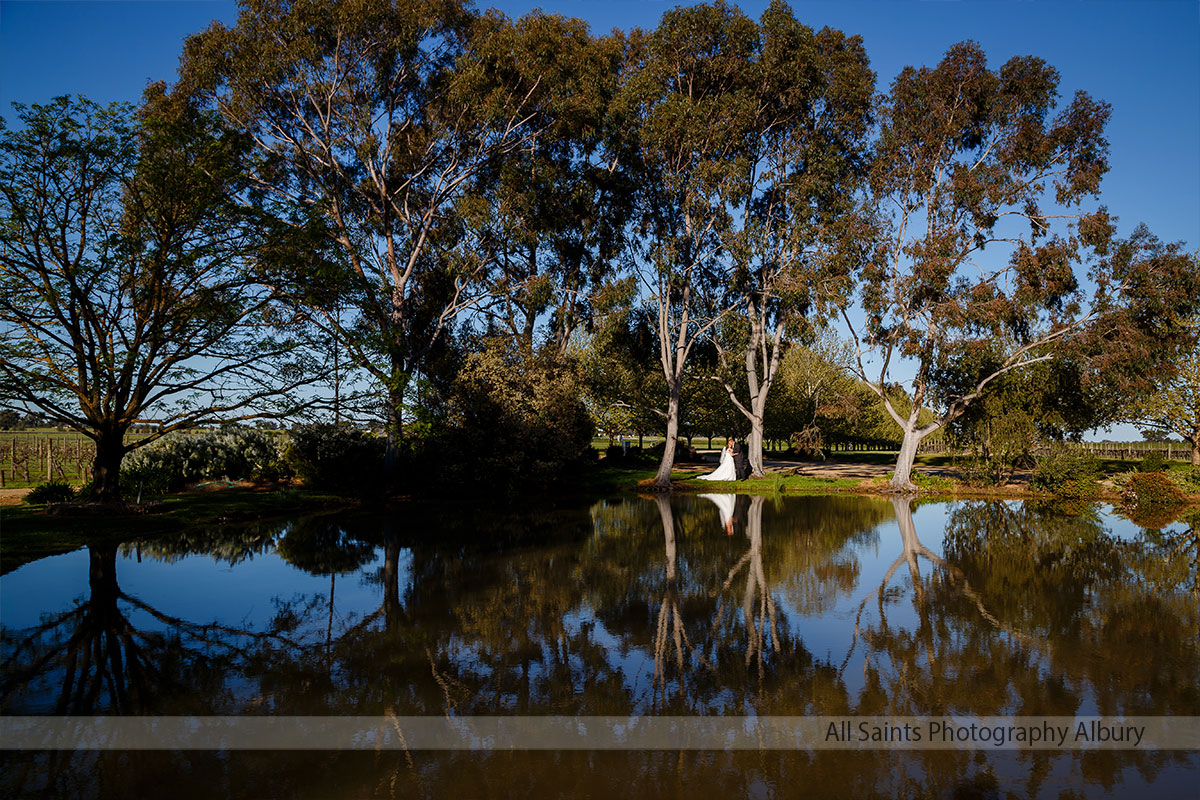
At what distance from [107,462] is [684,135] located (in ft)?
73.3

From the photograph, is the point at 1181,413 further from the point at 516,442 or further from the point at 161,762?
the point at 161,762

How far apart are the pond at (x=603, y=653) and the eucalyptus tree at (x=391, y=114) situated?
11716 millimetres

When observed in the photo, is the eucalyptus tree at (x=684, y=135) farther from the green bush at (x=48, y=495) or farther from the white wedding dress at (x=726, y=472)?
the green bush at (x=48, y=495)

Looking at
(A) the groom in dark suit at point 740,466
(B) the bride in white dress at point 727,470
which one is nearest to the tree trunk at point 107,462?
(B) the bride in white dress at point 727,470

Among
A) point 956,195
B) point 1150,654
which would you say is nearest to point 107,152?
point 1150,654

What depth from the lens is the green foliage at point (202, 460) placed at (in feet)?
71.2

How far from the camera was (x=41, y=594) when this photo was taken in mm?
10188

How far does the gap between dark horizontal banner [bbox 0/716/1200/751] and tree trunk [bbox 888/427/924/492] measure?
23202 millimetres

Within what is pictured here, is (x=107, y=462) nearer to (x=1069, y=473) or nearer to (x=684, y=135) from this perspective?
(x=684, y=135)

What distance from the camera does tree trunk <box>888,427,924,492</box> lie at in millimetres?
27922

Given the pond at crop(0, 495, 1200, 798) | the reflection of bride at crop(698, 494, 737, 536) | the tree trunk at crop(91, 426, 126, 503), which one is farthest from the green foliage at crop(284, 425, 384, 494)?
the reflection of bride at crop(698, 494, 737, 536)

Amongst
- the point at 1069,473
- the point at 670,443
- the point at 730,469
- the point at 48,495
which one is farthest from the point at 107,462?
the point at 1069,473

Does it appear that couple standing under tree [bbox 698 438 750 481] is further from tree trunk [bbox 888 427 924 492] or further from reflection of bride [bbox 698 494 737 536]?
tree trunk [bbox 888 427 924 492]

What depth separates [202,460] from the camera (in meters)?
25.2
